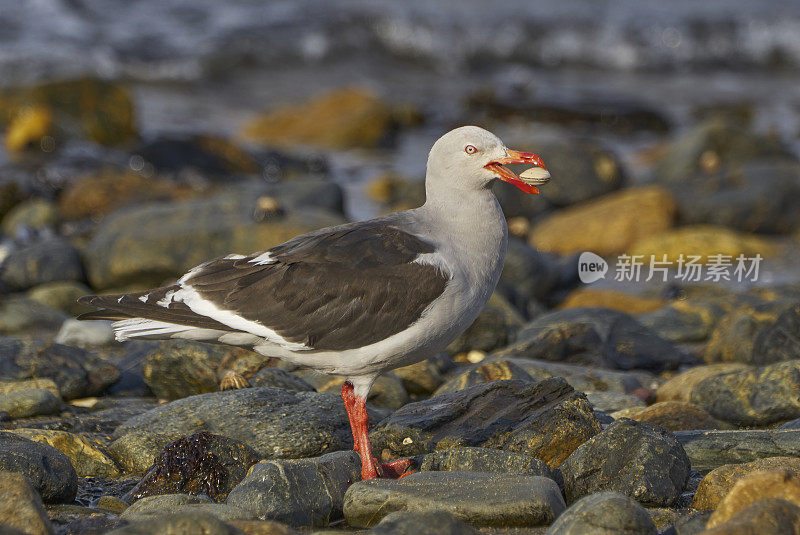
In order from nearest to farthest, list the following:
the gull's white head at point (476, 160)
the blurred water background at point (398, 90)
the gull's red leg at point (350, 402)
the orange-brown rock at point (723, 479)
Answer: the orange-brown rock at point (723, 479) → the gull's red leg at point (350, 402) → the gull's white head at point (476, 160) → the blurred water background at point (398, 90)

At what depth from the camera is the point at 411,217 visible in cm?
554

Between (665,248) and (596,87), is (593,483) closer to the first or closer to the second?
(665,248)

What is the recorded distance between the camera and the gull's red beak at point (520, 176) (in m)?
5.38

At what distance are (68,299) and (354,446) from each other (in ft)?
16.9

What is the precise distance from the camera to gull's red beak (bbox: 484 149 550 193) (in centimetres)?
538

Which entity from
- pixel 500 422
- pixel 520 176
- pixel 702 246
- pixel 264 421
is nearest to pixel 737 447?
pixel 500 422

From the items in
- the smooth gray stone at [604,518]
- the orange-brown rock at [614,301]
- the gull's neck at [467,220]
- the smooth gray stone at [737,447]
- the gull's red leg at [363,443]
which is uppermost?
the gull's neck at [467,220]

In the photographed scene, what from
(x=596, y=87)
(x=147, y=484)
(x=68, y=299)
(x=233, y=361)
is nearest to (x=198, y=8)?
(x=596, y=87)

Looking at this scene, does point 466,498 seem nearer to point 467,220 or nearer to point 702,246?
point 467,220

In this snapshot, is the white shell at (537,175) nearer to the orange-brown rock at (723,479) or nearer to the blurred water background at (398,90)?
the orange-brown rock at (723,479)

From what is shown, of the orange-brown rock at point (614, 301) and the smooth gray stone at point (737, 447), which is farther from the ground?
the smooth gray stone at point (737, 447)

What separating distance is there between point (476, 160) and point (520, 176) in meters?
0.29

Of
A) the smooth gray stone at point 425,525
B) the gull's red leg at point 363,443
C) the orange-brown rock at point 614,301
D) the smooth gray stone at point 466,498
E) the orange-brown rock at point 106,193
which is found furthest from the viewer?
the orange-brown rock at point 106,193

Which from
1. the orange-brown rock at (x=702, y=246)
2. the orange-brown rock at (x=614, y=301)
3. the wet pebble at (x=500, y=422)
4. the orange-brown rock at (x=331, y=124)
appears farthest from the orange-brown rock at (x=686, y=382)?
the orange-brown rock at (x=331, y=124)
